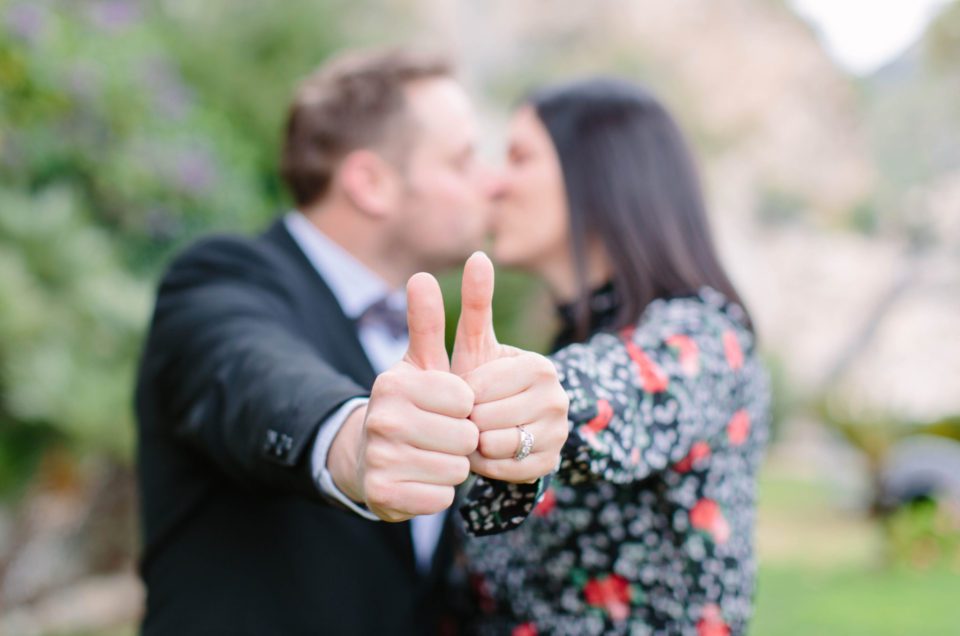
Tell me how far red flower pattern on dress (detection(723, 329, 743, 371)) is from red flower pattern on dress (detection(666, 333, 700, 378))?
0.12m

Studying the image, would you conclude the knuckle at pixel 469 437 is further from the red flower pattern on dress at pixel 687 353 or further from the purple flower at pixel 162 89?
the purple flower at pixel 162 89

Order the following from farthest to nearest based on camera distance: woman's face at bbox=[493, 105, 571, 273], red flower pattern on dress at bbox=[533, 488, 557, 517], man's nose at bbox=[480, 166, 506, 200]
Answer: man's nose at bbox=[480, 166, 506, 200]
woman's face at bbox=[493, 105, 571, 273]
red flower pattern on dress at bbox=[533, 488, 557, 517]

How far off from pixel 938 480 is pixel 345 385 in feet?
25.7

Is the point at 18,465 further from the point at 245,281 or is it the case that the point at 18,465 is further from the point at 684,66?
the point at 684,66

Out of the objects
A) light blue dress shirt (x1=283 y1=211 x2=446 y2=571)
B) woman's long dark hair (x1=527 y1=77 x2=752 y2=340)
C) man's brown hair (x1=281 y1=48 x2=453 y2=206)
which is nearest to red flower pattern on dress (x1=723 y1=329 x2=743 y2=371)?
woman's long dark hair (x1=527 y1=77 x2=752 y2=340)

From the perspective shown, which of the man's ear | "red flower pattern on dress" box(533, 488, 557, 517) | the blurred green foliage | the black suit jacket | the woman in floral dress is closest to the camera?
the woman in floral dress

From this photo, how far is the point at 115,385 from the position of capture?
4.09m

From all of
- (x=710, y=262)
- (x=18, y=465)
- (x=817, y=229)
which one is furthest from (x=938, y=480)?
(x=817, y=229)

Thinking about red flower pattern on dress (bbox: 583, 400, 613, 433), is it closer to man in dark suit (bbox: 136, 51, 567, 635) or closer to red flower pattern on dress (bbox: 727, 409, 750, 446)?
man in dark suit (bbox: 136, 51, 567, 635)

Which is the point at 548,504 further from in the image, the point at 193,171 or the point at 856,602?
the point at 856,602

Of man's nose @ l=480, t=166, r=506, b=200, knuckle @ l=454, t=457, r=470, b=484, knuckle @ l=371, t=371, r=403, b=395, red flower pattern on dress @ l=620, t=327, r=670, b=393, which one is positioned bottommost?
knuckle @ l=454, t=457, r=470, b=484

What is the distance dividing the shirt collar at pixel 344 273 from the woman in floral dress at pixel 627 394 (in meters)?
0.40

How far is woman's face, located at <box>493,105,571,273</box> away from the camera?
217 cm

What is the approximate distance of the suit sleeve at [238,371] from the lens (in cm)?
129
